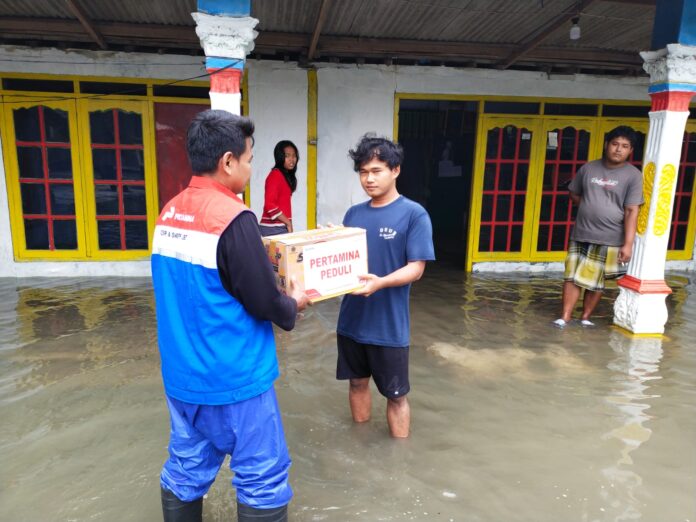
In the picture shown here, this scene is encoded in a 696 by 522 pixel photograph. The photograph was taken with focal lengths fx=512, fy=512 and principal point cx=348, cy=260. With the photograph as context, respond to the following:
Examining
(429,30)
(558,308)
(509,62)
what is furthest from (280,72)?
(558,308)

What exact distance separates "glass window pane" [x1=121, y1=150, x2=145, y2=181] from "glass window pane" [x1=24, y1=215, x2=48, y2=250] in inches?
46.5

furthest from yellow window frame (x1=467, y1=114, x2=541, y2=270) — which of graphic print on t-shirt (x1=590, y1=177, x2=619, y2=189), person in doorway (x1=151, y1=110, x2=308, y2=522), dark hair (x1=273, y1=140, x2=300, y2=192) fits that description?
person in doorway (x1=151, y1=110, x2=308, y2=522)

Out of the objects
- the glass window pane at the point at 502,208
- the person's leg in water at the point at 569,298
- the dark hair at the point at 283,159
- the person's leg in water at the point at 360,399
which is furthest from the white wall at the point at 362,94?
the person's leg in water at the point at 360,399

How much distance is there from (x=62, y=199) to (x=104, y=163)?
0.69m

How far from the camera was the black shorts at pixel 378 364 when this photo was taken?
2732 mm

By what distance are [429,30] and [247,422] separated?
213 inches

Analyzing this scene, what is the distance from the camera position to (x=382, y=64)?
6.82 m

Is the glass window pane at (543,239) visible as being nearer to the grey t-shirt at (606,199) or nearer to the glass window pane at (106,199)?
the grey t-shirt at (606,199)

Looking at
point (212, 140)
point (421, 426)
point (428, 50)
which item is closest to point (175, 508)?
point (212, 140)

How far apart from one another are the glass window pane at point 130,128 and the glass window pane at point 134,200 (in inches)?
22.8

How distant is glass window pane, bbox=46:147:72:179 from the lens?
6375 mm

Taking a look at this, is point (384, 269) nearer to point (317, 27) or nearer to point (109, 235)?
point (317, 27)

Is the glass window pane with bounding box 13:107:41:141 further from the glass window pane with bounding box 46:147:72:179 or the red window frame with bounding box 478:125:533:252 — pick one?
the red window frame with bounding box 478:125:533:252

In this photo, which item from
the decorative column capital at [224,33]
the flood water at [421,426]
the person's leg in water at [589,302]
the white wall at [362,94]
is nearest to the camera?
the flood water at [421,426]
